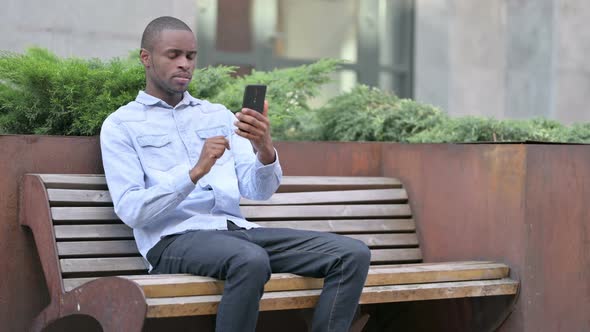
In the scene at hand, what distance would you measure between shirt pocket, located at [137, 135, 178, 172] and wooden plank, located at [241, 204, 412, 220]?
0.62m

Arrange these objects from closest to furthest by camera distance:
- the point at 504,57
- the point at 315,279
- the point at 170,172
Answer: the point at 315,279, the point at 170,172, the point at 504,57

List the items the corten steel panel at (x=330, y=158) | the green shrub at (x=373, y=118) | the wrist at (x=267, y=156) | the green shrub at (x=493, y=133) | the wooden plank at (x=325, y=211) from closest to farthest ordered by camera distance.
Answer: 1. the wrist at (x=267, y=156)
2. the wooden plank at (x=325, y=211)
3. the corten steel panel at (x=330, y=158)
4. the green shrub at (x=493, y=133)
5. the green shrub at (x=373, y=118)

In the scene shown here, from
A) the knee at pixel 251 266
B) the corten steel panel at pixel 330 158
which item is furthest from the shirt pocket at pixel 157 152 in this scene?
the corten steel panel at pixel 330 158

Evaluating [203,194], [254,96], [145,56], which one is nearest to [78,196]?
[203,194]

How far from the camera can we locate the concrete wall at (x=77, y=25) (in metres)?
7.51

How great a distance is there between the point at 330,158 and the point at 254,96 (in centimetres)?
139

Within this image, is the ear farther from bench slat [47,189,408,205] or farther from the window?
the window

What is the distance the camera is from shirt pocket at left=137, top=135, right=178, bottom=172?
427 cm

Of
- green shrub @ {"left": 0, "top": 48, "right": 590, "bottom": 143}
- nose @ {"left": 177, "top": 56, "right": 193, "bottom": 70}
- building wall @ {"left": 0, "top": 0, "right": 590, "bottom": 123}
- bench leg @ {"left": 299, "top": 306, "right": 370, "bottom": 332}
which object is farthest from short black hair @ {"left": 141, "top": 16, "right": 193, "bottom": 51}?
building wall @ {"left": 0, "top": 0, "right": 590, "bottom": 123}

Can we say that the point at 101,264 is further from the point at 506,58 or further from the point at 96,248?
the point at 506,58

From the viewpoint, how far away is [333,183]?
5207 mm

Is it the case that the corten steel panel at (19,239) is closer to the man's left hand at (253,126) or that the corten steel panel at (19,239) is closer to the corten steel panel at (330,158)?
the man's left hand at (253,126)

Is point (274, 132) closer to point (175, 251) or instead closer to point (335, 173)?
point (335, 173)

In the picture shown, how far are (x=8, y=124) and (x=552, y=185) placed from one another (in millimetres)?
2448
